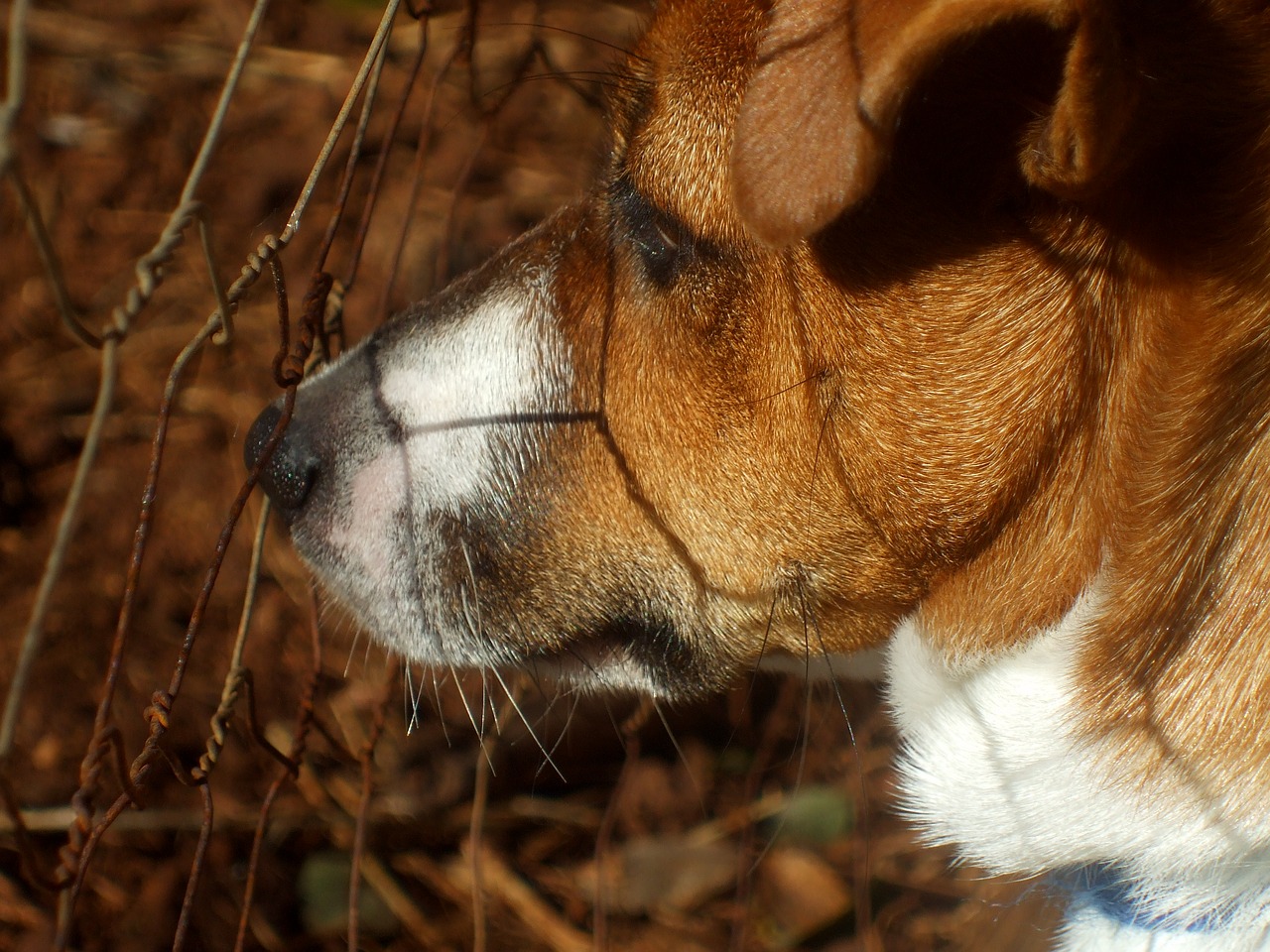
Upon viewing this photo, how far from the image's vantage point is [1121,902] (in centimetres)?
157

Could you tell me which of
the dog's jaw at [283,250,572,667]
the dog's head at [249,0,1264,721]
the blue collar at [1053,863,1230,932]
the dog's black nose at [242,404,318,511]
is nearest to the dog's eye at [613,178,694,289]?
the dog's head at [249,0,1264,721]

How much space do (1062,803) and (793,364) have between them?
713 mm

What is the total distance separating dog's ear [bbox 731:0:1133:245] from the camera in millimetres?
1007

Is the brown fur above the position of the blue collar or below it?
above

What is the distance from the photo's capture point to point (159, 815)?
7.13 feet

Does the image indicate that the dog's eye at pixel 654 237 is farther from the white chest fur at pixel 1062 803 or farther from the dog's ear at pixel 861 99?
the white chest fur at pixel 1062 803

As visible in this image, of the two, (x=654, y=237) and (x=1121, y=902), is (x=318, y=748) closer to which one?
(x=654, y=237)

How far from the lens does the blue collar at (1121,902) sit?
146 centimetres

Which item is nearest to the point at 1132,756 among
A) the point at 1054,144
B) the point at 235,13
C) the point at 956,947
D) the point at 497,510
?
the point at 1054,144

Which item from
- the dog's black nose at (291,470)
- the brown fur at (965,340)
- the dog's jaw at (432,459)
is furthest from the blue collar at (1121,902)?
the dog's black nose at (291,470)

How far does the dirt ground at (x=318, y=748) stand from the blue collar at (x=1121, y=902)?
35 cm

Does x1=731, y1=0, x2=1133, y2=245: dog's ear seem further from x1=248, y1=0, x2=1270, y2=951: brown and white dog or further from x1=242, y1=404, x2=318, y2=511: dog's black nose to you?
x1=242, y1=404, x2=318, y2=511: dog's black nose

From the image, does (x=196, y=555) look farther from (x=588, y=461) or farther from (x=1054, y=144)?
(x=1054, y=144)

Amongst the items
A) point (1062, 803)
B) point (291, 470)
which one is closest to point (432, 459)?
point (291, 470)
